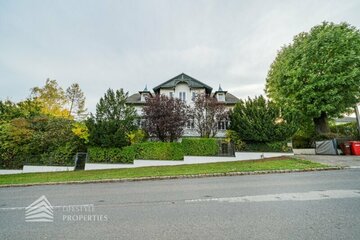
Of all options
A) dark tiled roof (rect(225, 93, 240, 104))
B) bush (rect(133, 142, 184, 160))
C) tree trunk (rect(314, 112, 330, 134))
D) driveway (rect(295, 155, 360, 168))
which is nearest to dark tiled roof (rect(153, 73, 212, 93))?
dark tiled roof (rect(225, 93, 240, 104))

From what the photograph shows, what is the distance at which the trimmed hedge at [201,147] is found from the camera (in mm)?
18484

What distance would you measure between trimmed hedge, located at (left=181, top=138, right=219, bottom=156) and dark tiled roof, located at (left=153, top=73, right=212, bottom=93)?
12.2 metres

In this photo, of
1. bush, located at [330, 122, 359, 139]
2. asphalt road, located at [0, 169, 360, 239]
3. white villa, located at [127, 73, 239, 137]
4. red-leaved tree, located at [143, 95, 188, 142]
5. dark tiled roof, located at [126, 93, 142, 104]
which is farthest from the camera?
dark tiled roof, located at [126, 93, 142, 104]

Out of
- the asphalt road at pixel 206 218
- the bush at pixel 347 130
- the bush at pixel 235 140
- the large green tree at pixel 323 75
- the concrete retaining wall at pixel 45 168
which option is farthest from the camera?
the bush at pixel 347 130

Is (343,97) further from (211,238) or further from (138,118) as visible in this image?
(211,238)

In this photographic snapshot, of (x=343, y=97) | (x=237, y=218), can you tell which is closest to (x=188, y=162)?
(x=237, y=218)

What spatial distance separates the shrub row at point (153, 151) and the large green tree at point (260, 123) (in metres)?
3.56

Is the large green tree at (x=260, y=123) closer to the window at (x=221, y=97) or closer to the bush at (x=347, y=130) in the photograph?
the window at (x=221, y=97)

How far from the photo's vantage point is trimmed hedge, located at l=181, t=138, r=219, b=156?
18.5 meters

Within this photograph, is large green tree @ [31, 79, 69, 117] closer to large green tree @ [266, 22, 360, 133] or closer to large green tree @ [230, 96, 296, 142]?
large green tree @ [230, 96, 296, 142]

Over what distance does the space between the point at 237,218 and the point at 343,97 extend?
23.1 m

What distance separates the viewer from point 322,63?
20.7 meters

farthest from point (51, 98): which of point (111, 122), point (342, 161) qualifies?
point (342, 161)

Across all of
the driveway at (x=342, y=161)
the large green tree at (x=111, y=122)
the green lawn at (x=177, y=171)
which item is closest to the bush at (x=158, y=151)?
the large green tree at (x=111, y=122)
